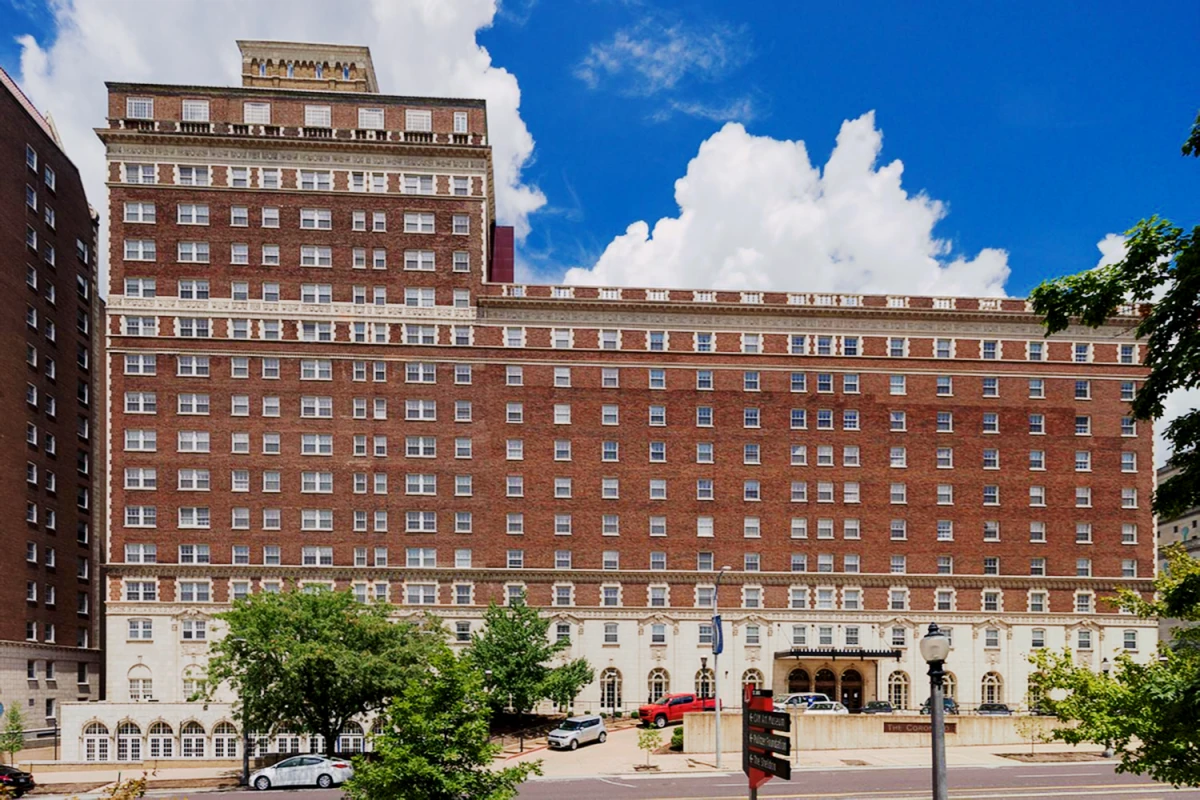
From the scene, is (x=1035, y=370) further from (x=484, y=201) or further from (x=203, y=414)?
(x=203, y=414)

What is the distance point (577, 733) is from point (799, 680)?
23513mm

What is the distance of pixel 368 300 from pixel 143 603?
1065 inches

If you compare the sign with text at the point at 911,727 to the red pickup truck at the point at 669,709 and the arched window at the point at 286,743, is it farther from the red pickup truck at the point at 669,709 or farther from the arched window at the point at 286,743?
the arched window at the point at 286,743

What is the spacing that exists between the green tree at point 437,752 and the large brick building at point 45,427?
176ft

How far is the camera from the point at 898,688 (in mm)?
73625

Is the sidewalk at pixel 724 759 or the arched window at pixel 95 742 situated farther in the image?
the arched window at pixel 95 742

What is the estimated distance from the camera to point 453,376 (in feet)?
241

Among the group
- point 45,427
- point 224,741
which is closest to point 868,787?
point 224,741

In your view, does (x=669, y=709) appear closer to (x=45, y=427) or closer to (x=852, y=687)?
(x=852, y=687)

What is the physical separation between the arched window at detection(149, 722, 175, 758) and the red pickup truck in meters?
30.4

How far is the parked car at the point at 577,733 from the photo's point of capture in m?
55.6

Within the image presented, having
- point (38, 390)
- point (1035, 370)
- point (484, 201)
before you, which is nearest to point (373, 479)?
point (484, 201)

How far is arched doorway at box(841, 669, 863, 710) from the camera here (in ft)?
242

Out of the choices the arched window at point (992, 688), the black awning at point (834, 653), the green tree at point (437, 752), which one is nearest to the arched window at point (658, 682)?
the black awning at point (834, 653)
